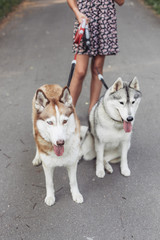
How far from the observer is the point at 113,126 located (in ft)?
8.77

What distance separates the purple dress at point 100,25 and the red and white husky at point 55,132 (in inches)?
42.4

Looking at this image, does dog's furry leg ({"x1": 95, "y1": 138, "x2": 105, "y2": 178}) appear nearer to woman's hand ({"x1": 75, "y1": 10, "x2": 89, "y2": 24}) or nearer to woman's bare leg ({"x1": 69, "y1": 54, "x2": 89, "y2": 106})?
woman's bare leg ({"x1": 69, "y1": 54, "x2": 89, "y2": 106})

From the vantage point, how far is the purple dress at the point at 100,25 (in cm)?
308

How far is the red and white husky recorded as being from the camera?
6.47 ft

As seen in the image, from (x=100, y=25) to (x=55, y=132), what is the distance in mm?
1937

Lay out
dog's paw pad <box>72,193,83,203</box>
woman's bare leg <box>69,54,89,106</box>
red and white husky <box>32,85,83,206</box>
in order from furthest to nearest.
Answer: woman's bare leg <box>69,54,89,106</box> → dog's paw pad <box>72,193,83,203</box> → red and white husky <box>32,85,83,206</box>

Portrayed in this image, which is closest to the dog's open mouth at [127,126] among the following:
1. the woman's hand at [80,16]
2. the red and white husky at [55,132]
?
the red and white husky at [55,132]

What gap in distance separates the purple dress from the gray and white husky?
2.88 ft

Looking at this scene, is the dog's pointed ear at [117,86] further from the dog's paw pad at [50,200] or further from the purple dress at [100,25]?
the dog's paw pad at [50,200]

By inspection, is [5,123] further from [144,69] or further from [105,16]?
[144,69]

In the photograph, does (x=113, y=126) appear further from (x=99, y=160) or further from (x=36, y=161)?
(x=36, y=161)

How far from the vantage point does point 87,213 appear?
8.06 ft

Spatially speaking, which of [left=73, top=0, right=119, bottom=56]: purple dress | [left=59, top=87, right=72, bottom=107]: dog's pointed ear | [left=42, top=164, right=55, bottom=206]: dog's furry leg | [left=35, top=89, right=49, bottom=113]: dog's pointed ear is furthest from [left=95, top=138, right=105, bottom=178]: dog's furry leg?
[left=73, top=0, right=119, bottom=56]: purple dress

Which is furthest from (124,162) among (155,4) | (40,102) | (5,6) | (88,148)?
(5,6)
